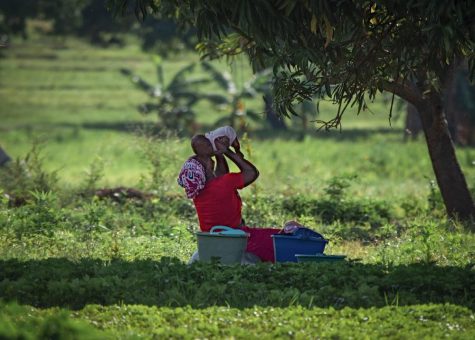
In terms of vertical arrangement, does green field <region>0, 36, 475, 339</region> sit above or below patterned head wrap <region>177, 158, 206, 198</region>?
below

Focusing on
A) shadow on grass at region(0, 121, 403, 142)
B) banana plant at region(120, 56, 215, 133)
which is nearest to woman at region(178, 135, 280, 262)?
shadow on grass at region(0, 121, 403, 142)

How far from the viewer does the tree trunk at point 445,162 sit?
1253cm

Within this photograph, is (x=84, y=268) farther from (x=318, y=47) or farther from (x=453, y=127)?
(x=453, y=127)

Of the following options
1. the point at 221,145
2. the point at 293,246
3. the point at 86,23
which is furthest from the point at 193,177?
the point at 86,23

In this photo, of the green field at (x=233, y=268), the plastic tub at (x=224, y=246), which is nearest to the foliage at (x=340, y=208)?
the green field at (x=233, y=268)

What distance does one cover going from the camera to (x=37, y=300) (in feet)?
25.9

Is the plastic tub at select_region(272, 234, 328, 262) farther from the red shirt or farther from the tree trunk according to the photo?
the tree trunk

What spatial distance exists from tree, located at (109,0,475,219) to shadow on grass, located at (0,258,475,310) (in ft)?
5.69

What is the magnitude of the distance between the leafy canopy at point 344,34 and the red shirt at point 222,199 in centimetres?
82

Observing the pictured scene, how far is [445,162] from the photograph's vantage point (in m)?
12.6

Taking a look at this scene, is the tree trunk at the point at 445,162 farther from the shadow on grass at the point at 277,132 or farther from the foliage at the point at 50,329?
the shadow on grass at the point at 277,132

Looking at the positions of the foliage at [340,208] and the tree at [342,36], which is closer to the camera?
the tree at [342,36]

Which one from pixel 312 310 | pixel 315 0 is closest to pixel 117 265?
pixel 312 310

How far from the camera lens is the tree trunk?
41.1ft
